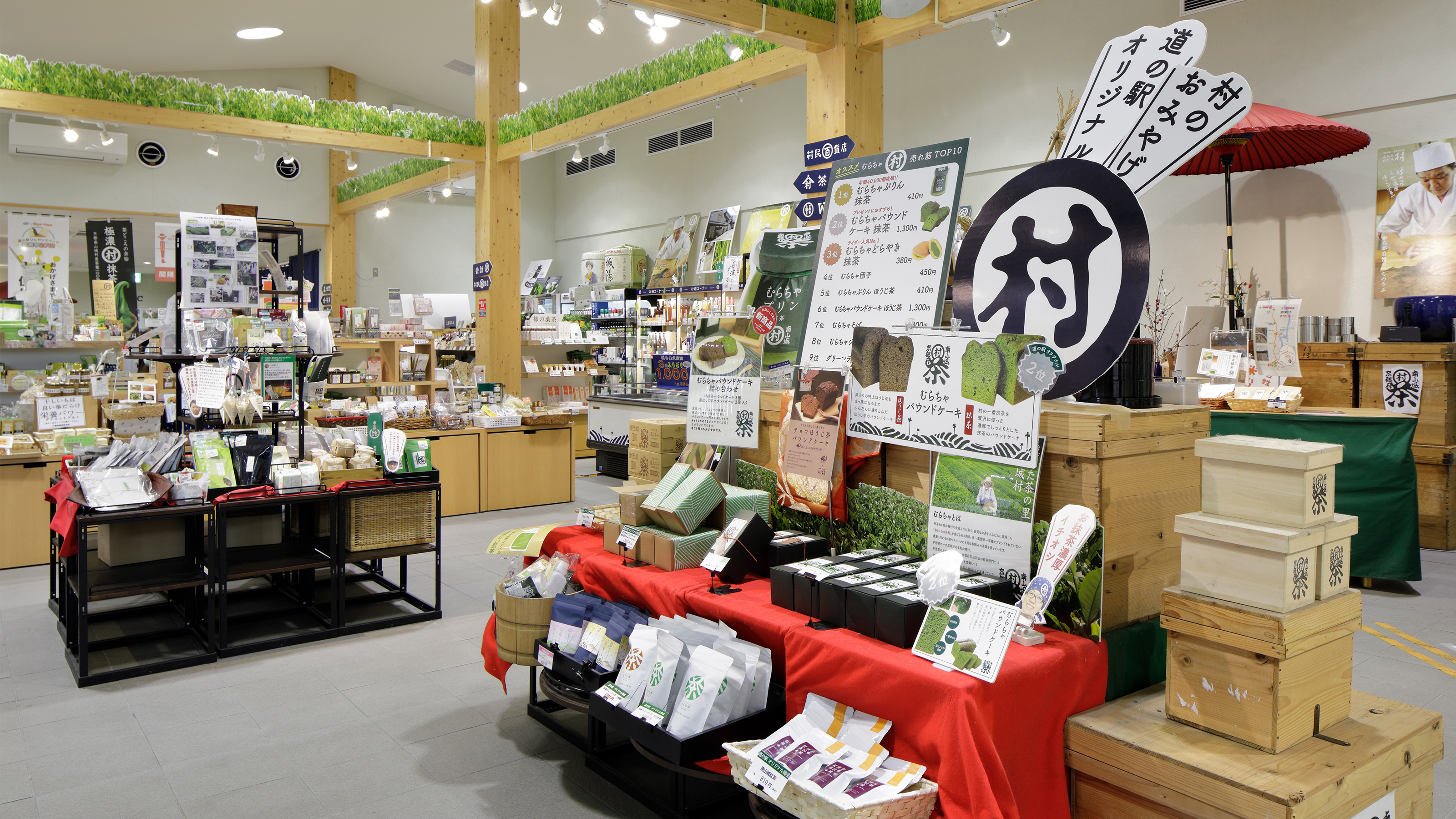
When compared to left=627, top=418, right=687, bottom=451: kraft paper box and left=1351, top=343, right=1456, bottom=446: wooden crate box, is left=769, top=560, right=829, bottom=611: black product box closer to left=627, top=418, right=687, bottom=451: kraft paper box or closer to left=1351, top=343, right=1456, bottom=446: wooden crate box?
left=627, top=418, right=687, bottom=451: kraft paper box

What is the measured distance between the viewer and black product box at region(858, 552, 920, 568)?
7.75 feet

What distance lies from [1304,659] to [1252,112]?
538cm

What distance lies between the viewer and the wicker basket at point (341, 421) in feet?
24.6

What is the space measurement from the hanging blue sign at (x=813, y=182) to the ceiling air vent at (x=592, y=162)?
1069 cm

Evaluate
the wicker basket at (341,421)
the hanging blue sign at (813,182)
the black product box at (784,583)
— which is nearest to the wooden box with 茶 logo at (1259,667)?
the black product box at (784,583)

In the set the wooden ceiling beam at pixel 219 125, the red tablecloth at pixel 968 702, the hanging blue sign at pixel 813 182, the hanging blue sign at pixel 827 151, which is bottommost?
the red tablecloth at pixel 968 702

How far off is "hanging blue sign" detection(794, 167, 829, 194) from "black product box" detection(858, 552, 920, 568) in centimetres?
267

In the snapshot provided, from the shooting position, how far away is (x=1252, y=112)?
5977 millimetres

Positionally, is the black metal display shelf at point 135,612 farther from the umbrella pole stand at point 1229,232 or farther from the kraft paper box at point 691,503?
the umbrella pole stand at point 1229,232

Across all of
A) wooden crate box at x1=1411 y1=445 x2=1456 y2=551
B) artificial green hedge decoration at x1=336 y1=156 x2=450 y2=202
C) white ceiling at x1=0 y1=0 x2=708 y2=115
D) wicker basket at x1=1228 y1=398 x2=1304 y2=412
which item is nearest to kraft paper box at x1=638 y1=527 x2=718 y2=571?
wicker basket at x1=1228 y1=398 x2=1304 y2=412

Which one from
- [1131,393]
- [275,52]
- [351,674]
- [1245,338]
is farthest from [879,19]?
[275,52]

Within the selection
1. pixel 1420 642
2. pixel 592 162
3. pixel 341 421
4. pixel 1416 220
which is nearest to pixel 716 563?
pixel 1420 642

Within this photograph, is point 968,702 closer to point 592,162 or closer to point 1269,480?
point 1269,480

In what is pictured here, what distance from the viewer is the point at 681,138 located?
13586mm
